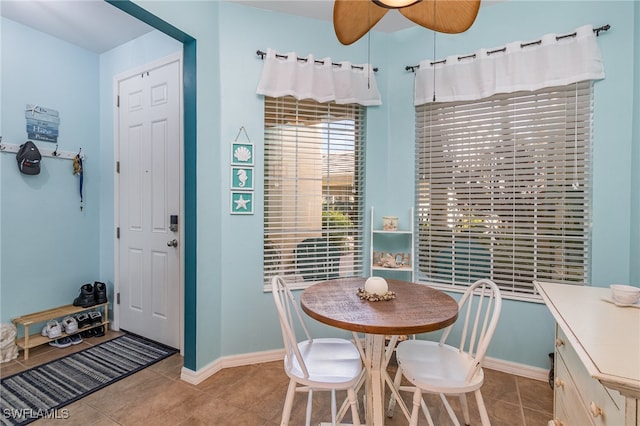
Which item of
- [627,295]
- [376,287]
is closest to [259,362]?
[376,287]

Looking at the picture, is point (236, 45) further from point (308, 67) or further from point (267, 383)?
point (267, 383)

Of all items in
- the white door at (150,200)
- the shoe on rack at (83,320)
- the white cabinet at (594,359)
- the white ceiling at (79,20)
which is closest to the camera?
the white cabinet at (594,359)

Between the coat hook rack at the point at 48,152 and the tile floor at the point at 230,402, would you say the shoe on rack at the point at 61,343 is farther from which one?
the coat hook rack at the point at 48,152

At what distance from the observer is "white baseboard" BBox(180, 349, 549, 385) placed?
85.0 inches

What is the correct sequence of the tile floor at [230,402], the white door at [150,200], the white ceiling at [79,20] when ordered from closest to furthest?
1. the tile floor at [230,402]
2. the white ceiling at [79,20]
3. the white door at [150,200]

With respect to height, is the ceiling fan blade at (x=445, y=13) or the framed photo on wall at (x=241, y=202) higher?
the ceiling fan blade at (x=445, y=13)

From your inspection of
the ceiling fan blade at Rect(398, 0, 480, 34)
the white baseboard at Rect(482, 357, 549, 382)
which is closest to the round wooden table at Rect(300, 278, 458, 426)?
the white baseboard at Rect(482, 357, 549, 382)

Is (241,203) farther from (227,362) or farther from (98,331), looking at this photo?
(98,331)

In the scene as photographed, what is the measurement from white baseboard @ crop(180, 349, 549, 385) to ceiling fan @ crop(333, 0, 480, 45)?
2.30 meters

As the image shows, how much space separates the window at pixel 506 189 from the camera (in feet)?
7.06

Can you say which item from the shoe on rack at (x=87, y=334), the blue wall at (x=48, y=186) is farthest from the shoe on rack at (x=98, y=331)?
the blue wall at (x=48, y=186)

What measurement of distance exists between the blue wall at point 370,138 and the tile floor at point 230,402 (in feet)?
0.71

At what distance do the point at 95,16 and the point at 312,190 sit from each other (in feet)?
7.32

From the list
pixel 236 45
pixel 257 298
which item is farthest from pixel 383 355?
pixel 236 45
